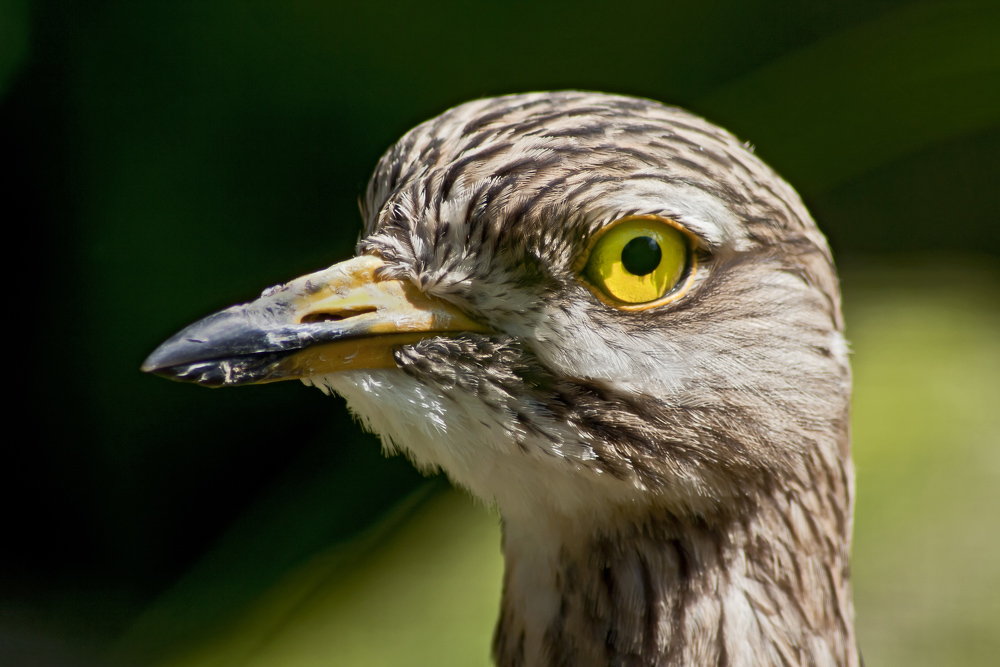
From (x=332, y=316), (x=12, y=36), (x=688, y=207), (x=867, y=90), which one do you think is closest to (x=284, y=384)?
(x=12, y=36)

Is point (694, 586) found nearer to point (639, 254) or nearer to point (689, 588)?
point (689, 588)

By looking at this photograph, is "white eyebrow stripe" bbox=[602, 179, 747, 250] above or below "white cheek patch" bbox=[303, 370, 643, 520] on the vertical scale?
above

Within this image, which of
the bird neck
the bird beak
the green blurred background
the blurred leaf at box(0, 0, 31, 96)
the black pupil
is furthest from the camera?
the green blurred background

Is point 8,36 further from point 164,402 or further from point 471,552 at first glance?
point 471,552

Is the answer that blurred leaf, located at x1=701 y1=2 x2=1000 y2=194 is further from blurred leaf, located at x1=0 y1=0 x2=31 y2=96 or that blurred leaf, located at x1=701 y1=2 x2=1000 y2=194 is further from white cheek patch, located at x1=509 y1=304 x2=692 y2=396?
white cheek patch, located at x1=509 y1=304 x2=692 y2=396

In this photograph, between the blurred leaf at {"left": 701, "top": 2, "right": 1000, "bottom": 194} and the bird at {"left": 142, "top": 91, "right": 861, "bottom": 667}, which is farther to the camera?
the blurred leaf at {"left": 701, "top": 2, "right": 1000, "bottom": 194}

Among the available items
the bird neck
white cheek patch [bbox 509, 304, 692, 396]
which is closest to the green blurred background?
the bird neck

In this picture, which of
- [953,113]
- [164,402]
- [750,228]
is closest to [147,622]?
[164,402]
